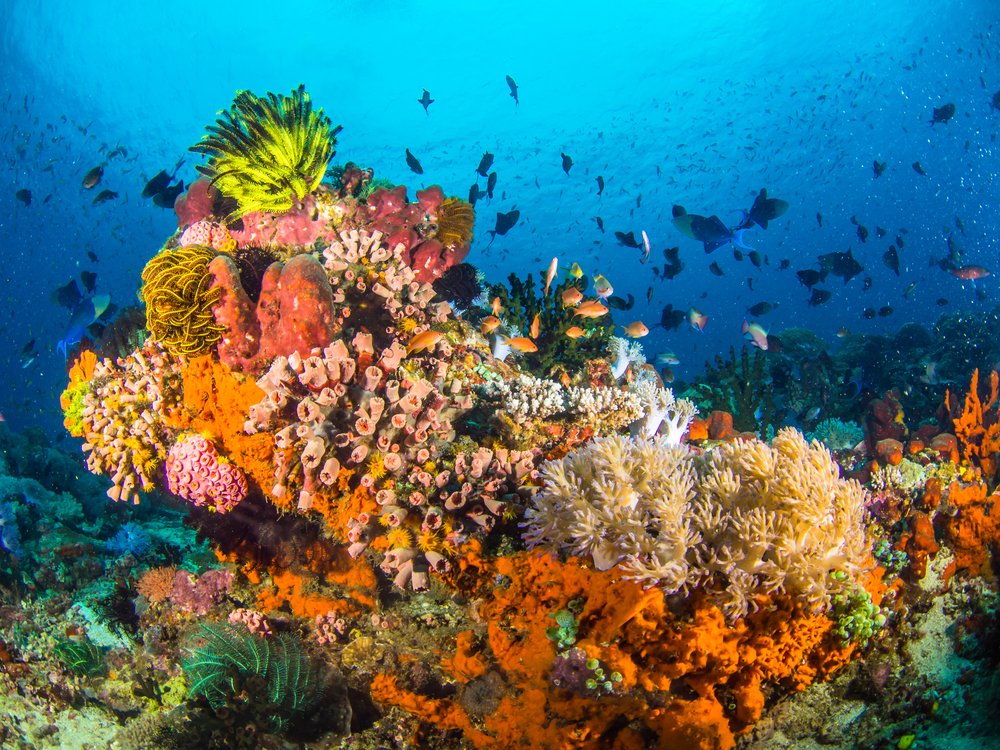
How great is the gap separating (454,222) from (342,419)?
11.4ft

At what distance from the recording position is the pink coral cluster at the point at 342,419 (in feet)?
11.6

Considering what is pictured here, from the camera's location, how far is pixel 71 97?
4484 cm

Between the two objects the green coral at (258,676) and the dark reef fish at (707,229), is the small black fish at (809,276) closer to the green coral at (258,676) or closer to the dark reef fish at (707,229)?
the dark reef fish at (707,229)

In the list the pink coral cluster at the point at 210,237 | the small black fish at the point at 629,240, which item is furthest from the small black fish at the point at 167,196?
the small black fish at the point at 629,240

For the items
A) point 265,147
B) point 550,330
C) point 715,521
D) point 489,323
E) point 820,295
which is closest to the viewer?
point 715,521

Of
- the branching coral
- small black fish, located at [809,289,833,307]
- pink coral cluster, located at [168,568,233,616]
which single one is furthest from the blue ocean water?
pink coral cluster, located at [168,568,233,616]

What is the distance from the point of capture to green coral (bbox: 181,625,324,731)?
392 centimetres

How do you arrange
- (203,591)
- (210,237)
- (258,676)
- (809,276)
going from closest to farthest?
(258,676) < (203,591) < (210,237) < (809,276)

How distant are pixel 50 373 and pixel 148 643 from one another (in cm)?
8771

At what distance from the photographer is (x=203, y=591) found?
4730 millimetres

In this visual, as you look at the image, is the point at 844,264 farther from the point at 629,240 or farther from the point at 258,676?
the point at 258,676

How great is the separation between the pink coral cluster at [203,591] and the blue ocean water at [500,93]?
120 feet

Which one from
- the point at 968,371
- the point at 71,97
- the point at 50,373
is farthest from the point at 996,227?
the point at 50,373

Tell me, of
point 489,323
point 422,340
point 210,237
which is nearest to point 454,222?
point 489,323
